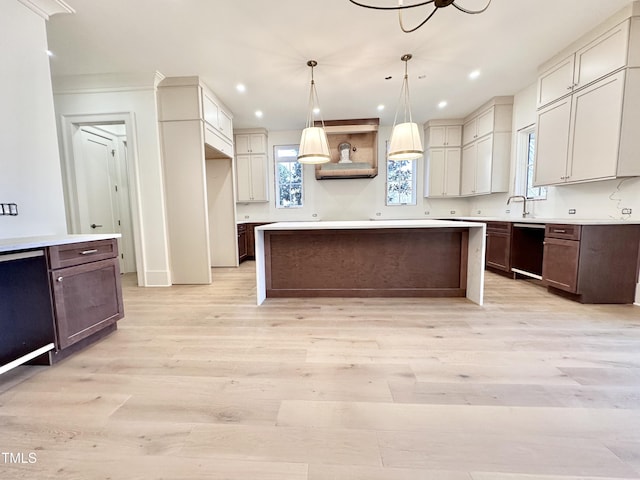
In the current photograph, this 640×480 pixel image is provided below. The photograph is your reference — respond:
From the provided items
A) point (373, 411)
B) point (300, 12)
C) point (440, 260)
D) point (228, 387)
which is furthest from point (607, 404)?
point (300, 12)

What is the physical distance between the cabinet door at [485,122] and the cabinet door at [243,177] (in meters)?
4.58

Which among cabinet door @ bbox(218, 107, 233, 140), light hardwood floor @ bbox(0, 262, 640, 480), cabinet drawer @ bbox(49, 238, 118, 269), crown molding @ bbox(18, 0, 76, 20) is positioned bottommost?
light hardwood floor @ bbox(0, 262, 640, 480)

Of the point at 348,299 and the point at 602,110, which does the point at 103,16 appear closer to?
the point at 348,299

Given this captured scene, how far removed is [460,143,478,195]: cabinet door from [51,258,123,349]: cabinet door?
5704mm

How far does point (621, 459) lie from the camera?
3.46 feet

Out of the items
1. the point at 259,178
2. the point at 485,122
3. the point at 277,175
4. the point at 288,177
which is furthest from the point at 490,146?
the point at 259,178

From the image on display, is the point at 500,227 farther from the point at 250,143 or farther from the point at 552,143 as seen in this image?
the point at 250,143

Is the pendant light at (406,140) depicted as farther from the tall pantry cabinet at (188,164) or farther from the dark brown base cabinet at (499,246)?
the tall pantry cabinet at (188,164)

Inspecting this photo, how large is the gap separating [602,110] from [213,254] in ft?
18.7

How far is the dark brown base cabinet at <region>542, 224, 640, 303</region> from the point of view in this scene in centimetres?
269

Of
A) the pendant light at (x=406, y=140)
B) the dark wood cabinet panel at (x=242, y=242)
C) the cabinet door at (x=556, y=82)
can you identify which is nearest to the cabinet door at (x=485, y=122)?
the cabinet door at (x=556, y=82)

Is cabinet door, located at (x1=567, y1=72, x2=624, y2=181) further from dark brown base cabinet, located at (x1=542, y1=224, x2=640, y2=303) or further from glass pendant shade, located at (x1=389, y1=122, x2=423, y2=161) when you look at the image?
glass pendant shade, located at (x1=389, y1=122, x2=423, y2=161)

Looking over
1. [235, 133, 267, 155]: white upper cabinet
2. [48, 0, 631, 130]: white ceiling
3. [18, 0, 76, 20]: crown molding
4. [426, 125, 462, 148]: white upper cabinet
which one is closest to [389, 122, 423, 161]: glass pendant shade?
[48, 0, 631, 130]: white ceiling

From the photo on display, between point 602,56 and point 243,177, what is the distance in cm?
557
